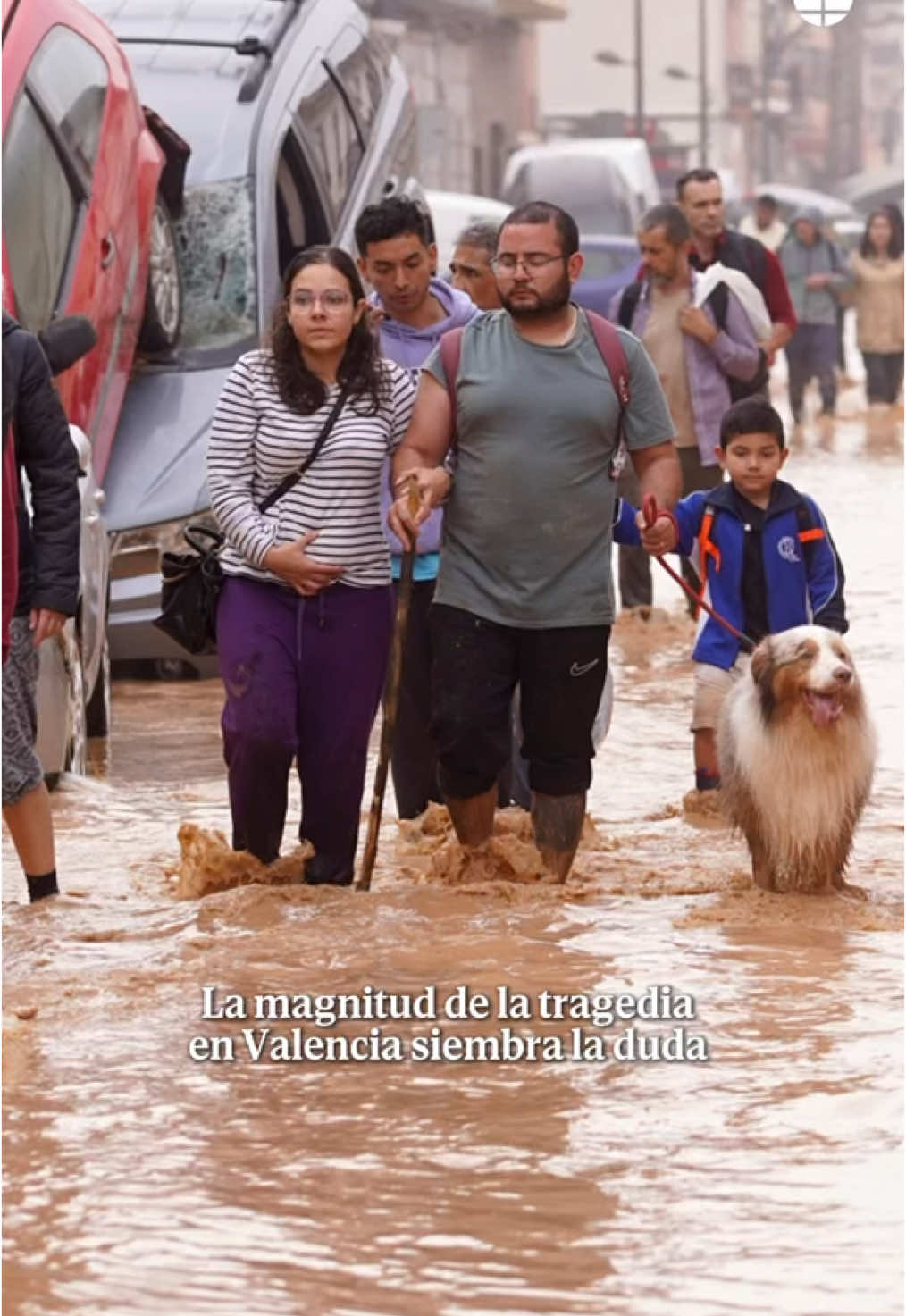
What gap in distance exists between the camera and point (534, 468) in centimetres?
803

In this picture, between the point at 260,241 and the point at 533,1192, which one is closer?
the point at 533,1192

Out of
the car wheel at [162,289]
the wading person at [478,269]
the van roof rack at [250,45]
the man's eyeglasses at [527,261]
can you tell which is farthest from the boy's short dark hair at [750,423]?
the van roof rack at [250,45]

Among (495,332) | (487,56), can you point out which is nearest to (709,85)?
(487,56)

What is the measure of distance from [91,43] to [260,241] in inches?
68.2

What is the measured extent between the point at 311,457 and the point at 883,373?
71.1 feet

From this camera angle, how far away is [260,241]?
13.9 metres

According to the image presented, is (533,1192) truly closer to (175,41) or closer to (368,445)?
(368,445)

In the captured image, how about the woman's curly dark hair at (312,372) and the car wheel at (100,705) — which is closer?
the woman's curly dark hair at (312,372)

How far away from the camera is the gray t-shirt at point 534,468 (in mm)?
8023

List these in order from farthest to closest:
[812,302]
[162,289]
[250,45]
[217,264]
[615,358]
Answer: [812,302] → [250,45] → [217,264] → [162,289] → [615,358]

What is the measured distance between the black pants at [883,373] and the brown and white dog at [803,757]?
2079 centimetres

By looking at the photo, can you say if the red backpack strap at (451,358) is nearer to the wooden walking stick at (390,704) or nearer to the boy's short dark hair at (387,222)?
the wooden walking stick at (390,704)

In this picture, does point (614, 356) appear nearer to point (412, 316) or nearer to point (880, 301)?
point (412, 316)

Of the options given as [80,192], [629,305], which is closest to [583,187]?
[629,305]
